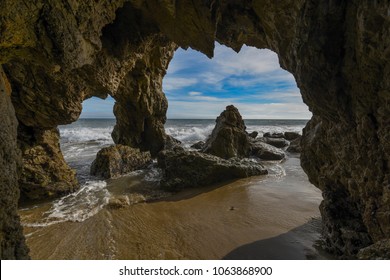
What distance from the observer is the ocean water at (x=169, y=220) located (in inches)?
166

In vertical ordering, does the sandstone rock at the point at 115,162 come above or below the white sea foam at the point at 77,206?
above

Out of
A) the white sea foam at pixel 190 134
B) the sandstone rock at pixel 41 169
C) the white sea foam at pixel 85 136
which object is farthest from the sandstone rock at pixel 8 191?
the white sea foam at pixel 190 134

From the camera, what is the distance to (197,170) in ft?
26.5

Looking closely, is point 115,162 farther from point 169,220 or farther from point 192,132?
point 192,132

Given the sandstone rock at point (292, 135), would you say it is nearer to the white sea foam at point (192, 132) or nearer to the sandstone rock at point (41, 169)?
the white sea foam at point (192, 132)

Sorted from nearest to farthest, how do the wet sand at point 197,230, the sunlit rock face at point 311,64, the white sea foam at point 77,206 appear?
1. the sunlit rock face at point 311,64
2. the wet sand at point 197,230
3. the white sea foam at point 77,206

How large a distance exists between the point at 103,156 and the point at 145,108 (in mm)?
4464

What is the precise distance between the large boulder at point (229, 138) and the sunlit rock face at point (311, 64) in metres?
5.52

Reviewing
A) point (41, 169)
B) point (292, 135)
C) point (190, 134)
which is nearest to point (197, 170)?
point (41, 169)

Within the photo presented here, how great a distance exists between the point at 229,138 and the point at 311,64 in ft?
28.4

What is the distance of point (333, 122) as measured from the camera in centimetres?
372

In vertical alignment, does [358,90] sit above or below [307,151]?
above

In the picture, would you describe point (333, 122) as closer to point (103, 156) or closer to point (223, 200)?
point (223, 200)

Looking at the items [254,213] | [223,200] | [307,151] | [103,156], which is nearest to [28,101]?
[103,156]
